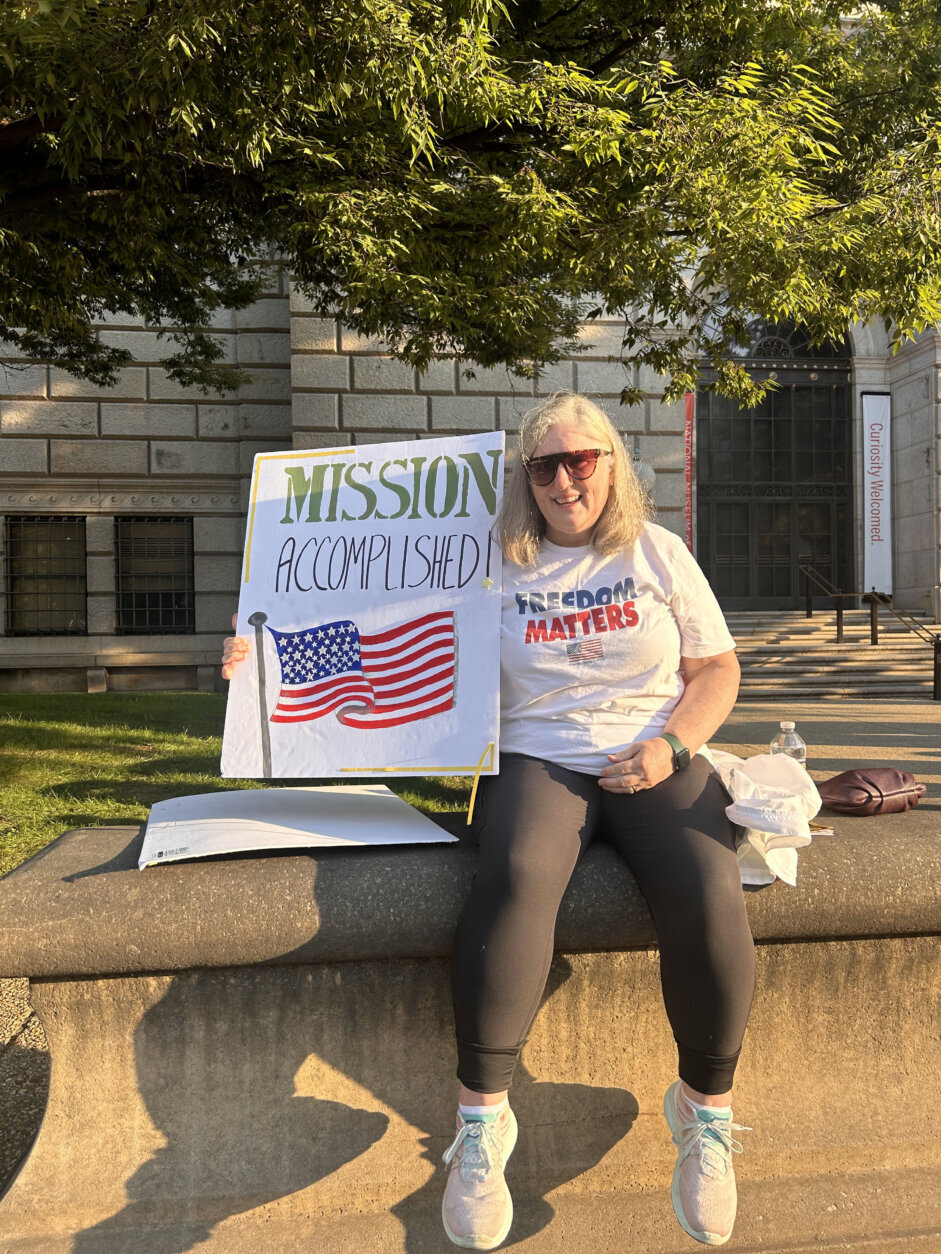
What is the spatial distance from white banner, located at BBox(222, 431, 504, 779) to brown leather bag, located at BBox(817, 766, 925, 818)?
3.80ft

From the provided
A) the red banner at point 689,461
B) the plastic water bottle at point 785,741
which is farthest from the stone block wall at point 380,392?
the plastic water bottle at point 785,741

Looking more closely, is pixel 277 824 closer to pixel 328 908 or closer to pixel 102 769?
pixel 328 908

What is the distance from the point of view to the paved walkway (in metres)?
2.65

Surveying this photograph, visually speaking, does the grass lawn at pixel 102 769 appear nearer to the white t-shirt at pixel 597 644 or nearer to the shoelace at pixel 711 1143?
the white t-shirt at pixel 597 644

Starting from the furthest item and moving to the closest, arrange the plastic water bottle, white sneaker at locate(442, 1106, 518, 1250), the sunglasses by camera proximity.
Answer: the plastic water bottle < the sunglasses < white sneaker at locate(442, 1106, 518, 1250)

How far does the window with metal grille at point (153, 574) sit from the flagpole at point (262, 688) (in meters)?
13.0

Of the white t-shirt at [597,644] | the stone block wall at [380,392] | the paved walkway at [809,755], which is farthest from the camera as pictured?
the stone block wall at [380,392]

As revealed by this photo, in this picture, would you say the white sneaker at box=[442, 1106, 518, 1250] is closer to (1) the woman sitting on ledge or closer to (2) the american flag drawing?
(1) the woman sitting on ledge

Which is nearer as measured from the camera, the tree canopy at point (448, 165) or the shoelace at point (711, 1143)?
the shoelace at point (711, 1143)

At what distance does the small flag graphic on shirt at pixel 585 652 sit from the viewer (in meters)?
2.39

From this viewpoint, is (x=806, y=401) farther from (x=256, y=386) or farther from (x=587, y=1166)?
(x=587, y=1166)

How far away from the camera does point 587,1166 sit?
2.28m

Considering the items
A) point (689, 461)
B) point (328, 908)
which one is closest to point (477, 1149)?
point (328, 908)

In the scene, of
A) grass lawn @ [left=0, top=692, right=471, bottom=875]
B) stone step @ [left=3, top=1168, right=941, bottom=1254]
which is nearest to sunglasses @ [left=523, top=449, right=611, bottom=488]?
stone step @ [left=3, top=1168, right=941, bottom=1254]
